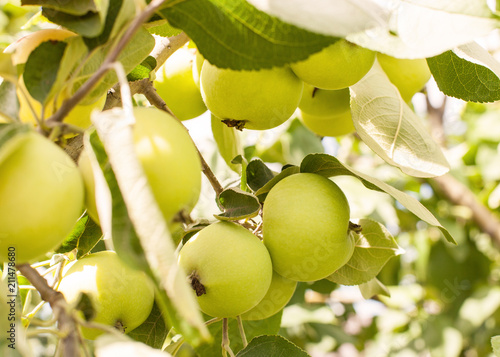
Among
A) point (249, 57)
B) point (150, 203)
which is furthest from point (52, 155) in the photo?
point (249, 57)

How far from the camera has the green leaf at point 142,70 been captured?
0.92m

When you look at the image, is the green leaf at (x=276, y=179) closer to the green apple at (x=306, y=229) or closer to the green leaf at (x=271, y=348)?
the green apple at (x=306, y=229)

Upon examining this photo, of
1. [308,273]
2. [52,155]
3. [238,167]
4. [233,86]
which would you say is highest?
[52,155]

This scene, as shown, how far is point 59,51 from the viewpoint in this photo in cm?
65

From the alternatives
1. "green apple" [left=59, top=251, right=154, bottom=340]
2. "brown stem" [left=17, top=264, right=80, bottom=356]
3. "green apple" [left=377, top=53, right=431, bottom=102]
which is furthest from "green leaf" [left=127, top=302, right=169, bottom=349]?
"green apple" [left=377, top=53, right=431, bottom=102]

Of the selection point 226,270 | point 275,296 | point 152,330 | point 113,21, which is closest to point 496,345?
point 275,296

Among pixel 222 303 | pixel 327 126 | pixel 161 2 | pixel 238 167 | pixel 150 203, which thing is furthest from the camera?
pixel 238 167

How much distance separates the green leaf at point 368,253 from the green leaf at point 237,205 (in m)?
0.26

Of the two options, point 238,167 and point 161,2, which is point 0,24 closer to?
point 238,167

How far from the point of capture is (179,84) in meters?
1.20

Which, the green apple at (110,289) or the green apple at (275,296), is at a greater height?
the green apple at (110,289)

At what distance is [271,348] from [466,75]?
1.98 feet

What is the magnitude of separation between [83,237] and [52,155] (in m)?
0.44

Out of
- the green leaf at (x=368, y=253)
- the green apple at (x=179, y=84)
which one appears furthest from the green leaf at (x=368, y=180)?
the green apple at (x=179, y=84)
